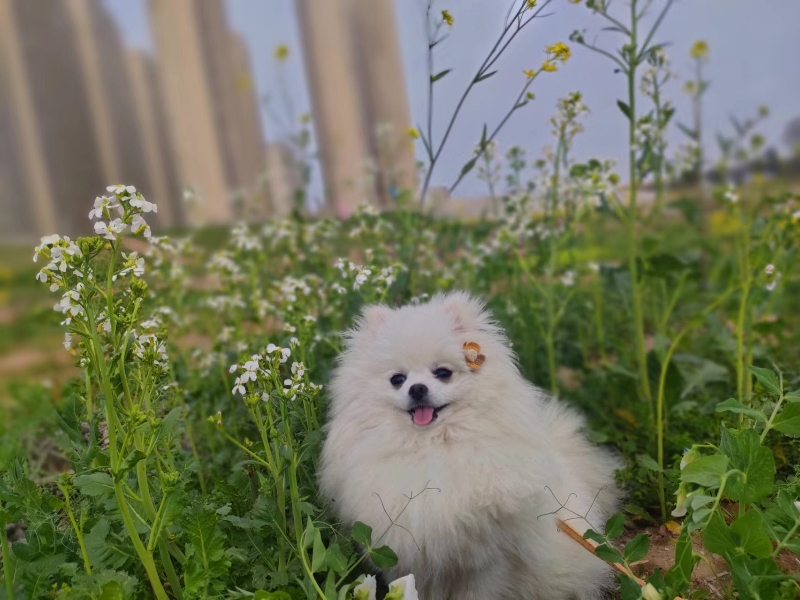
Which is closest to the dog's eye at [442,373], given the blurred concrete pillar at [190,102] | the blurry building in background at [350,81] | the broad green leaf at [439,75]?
the broad green leaf at [439,75]

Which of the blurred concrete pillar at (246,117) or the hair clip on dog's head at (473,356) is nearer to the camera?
the hair clip on dog's head at (473,356)

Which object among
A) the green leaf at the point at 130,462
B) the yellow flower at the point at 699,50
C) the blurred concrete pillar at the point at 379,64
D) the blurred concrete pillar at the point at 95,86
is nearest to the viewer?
the green leaf at the point at 130,462

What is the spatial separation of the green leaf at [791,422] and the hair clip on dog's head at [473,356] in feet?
1.97

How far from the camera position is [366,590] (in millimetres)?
1302

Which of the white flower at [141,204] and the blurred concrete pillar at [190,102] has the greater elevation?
the blurred concrete pillar at [190,102]

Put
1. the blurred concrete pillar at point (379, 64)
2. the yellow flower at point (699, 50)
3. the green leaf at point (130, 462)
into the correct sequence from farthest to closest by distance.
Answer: the blurred concrete pillar at point (379, 64) < the yellow flower at point (699, 50) < the green leaf at point (130, 462)

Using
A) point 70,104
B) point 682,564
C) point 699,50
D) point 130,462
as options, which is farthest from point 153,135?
point 682,564

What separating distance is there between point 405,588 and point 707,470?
0.60 metres

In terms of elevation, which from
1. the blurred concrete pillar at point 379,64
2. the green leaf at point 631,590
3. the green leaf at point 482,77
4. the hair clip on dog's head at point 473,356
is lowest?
the green leaf at point 631,590

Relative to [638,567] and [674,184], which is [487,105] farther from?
[674,184]

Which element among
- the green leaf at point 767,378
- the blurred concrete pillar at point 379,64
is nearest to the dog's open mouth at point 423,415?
the green leaf at point 767,378

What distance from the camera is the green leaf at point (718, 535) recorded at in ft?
4.09

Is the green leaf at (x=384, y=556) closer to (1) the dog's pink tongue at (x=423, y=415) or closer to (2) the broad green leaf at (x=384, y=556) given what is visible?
(2) the broad green leaf at (x=384, y=556)

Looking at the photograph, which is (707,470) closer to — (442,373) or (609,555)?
(609,555)
